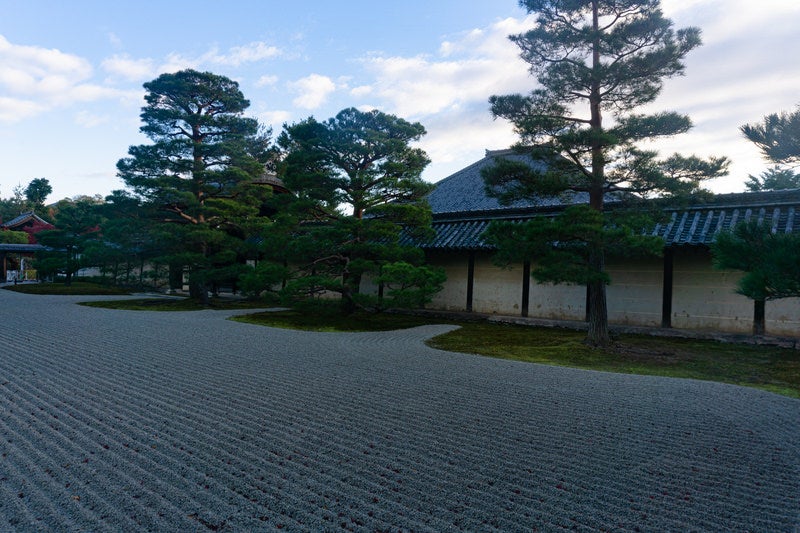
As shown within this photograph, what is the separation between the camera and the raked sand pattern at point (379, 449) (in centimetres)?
244

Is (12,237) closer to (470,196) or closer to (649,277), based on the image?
(470,196)

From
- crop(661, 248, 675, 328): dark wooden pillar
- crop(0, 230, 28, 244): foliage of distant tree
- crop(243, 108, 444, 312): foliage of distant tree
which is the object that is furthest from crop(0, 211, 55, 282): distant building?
crop(661, 248, 675, 328): dark wooden pillar

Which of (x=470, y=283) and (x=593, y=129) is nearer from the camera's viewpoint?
(x=593, y=129)

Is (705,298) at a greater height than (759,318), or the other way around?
(705,298)

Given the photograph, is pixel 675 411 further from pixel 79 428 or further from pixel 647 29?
pixel 647 29

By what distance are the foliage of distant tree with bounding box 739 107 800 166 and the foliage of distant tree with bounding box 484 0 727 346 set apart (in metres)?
0.71

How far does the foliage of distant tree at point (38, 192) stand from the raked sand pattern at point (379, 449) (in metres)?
46.9

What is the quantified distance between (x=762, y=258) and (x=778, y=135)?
5.58 meters

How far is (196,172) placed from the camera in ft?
46.9

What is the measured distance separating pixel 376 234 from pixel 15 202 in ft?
165

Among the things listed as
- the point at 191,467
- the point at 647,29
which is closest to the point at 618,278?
the point at 647,29

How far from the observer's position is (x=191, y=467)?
291 cm

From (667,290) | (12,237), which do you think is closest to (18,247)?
(12,237)

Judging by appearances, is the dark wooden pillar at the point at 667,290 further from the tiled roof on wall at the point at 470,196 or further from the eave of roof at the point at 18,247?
the eave of roof at the point at 18,247
